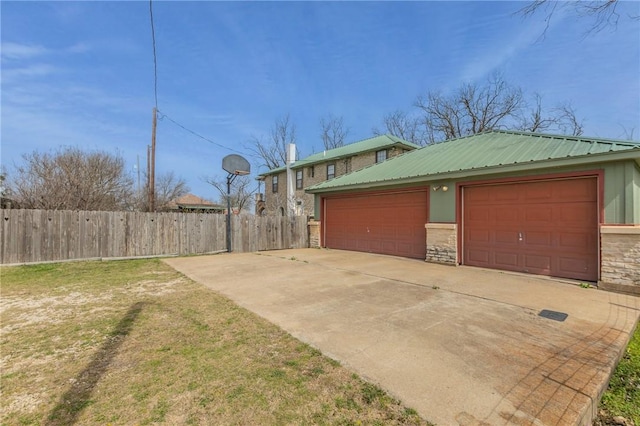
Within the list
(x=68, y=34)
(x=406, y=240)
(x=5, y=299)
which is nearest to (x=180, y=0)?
(x=68, y=34)

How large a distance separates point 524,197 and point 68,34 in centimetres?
1329

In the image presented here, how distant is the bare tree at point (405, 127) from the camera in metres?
26.9

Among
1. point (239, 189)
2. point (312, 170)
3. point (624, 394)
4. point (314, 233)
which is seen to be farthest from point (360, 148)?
point (624, 394)

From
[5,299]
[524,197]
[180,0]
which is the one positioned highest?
[180,0]

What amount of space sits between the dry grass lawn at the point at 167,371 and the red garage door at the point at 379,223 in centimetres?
706

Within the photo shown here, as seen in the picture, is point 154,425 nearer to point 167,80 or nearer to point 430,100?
point 167,80

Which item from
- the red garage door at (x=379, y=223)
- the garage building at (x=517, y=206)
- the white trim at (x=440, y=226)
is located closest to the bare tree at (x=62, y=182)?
the red garage door at (x=379, y=223)

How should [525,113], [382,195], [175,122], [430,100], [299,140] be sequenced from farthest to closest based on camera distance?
1. [299,140]
2. [430,100]
3. [525,113]
4. [175,122]
5. [382,195]

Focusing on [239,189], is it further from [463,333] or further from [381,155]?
[463,333]

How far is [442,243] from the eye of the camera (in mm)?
8859

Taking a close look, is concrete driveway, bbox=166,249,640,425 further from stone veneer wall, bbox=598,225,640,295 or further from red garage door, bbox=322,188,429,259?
red garage door, bbox=322,188,429,259

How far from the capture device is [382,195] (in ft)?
36.6

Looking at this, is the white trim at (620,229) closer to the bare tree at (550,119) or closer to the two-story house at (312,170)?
the two-story house at (312,170)

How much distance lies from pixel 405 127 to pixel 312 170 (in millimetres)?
10399
